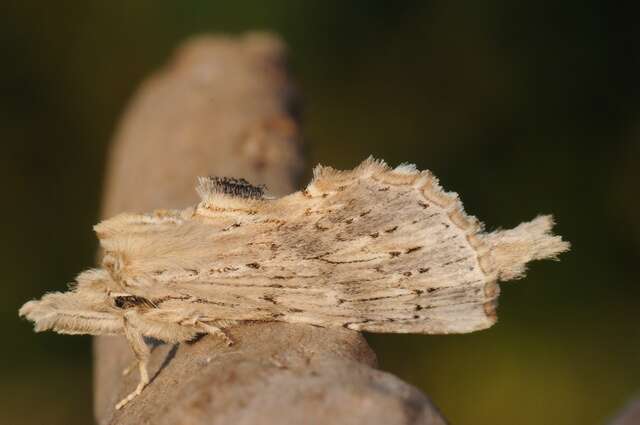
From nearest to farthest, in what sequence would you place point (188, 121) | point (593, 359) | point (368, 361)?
point (368, 361) < point (188, 121) < point (593, 359)

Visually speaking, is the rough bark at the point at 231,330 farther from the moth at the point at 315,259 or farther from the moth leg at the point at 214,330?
the moth at the point at 315,259

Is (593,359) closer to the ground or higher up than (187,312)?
higher up

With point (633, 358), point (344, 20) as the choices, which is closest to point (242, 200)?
point (633, 358)

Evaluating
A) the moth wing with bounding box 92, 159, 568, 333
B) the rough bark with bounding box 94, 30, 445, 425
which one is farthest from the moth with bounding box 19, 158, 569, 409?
the rough bark with bounding box 94, 30, 445, 425

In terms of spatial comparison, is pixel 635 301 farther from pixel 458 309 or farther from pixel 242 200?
pixel 242 200

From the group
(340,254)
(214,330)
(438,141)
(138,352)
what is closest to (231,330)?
(214,330)

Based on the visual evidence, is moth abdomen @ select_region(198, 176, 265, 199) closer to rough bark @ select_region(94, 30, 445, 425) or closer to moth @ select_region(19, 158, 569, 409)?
moth @ select_region(19, 158, 569, 409)

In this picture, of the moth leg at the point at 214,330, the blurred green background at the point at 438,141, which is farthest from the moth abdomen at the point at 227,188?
the blurred green background at the point at 438,141
